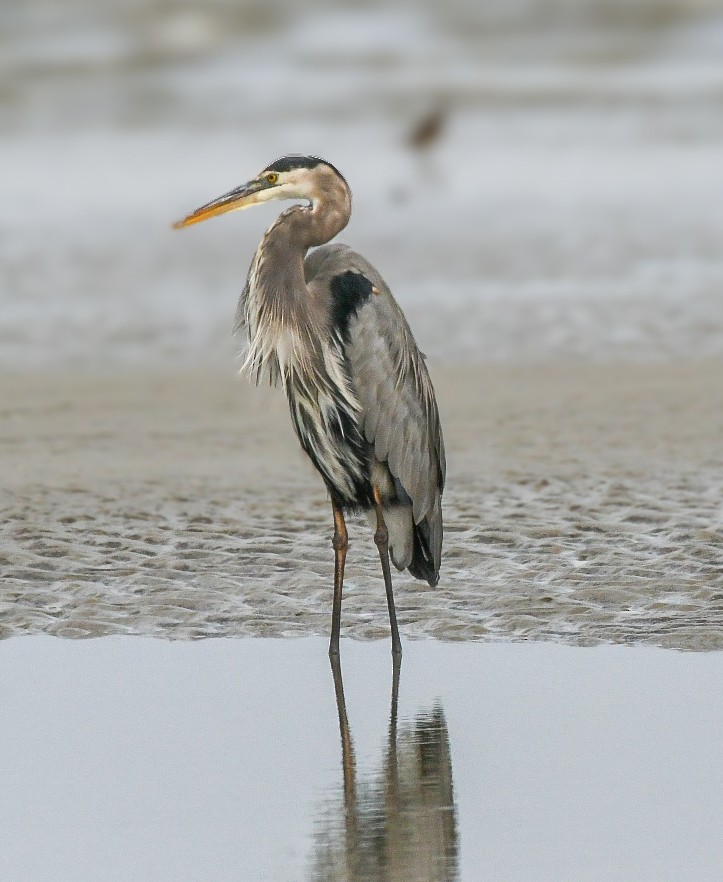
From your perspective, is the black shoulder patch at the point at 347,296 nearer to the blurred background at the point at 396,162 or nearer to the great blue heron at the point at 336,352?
the great blue heron at the point at 336,352

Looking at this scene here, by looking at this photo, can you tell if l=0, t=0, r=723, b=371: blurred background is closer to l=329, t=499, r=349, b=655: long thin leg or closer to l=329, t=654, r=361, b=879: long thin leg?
l=329, t=499, r=349, b=655: long thin leg

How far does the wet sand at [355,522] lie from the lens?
639 centimetres

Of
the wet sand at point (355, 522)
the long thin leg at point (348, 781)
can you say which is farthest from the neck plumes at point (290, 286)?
the long thin leg at point (348, 781)

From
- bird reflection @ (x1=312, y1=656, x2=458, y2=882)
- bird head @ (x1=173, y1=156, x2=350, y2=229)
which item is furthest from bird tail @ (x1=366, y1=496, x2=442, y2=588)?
bird reflection @ (x1=312, y1=656, x2=458, y2=882)

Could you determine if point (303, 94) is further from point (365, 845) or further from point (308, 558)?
point (365, 845)

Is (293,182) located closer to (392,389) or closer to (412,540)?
(392,389)

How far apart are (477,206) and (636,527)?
→ 9650 millimetres

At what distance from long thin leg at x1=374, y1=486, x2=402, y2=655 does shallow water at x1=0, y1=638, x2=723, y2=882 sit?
0.09m

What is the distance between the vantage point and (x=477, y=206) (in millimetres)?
16906

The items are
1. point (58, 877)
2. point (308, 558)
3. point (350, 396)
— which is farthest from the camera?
point (308, 558)

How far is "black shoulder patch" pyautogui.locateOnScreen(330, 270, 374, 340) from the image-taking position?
6.19m

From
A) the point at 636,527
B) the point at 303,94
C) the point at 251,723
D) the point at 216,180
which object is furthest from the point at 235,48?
the point at 251,723

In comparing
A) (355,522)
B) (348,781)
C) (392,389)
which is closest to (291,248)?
(392,389)

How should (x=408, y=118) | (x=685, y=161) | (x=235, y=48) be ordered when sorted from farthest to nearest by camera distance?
1. (x=235, y=48)
2. (x=408, y=118)
3. (x=685, y=161)
